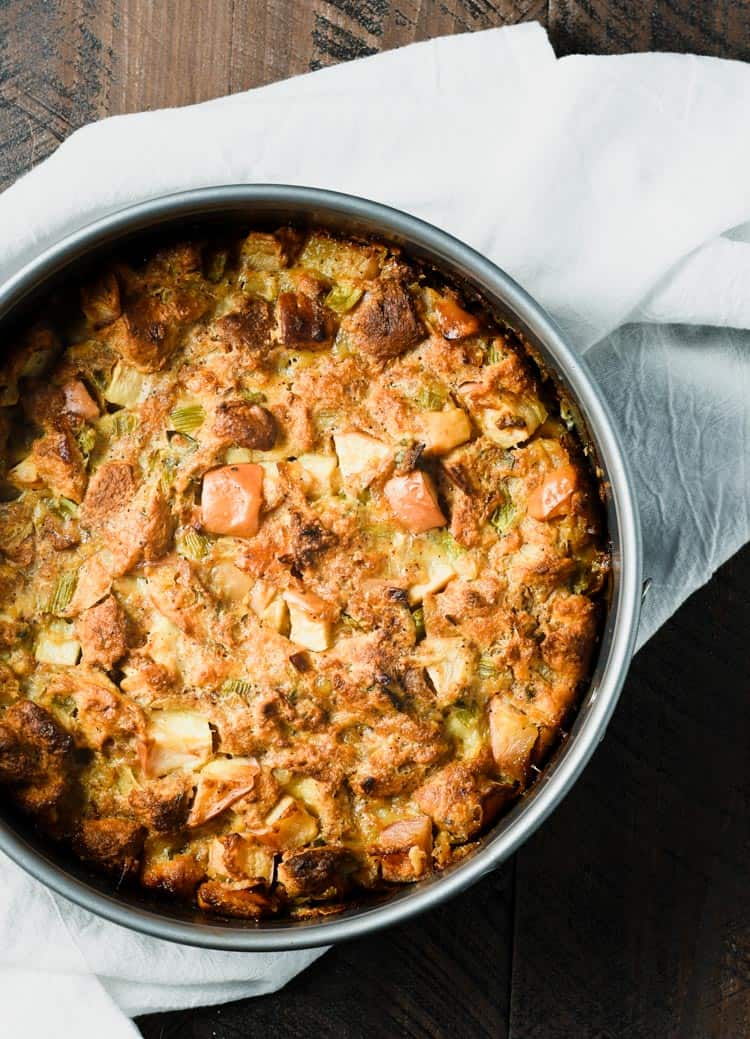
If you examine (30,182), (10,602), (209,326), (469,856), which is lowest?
(469,856)

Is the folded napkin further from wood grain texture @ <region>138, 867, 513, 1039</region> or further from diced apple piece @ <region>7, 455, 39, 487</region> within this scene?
diced apple piece @ <region>7, 455, 39, 487</region>

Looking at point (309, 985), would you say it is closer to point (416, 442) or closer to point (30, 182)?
point (416, 442)

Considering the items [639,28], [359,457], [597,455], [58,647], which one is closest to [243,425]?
[359,457]

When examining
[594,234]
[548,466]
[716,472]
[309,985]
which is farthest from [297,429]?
[309,985]

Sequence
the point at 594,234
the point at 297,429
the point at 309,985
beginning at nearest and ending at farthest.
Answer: the point at 297,429, the point at 594,234, the point at 309,985

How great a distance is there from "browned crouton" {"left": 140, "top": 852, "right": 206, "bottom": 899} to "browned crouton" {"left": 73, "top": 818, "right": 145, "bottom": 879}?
0.14 ft

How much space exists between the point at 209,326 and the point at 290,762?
3.27ft

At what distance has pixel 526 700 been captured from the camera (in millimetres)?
2422

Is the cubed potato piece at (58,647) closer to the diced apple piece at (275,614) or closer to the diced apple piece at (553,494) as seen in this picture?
the diced apple piece at (275,614)

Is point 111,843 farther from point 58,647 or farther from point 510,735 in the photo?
point 510,735

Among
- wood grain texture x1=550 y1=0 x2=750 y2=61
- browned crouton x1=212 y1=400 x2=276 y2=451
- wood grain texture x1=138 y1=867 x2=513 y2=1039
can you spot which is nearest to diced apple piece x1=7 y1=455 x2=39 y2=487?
browned crouton x1=212 y1=400 x2=276 y2=451

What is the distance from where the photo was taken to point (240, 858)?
239 centimetres

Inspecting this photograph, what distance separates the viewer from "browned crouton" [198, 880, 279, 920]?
2381 mm

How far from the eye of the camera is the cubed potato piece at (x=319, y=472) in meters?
2.39
